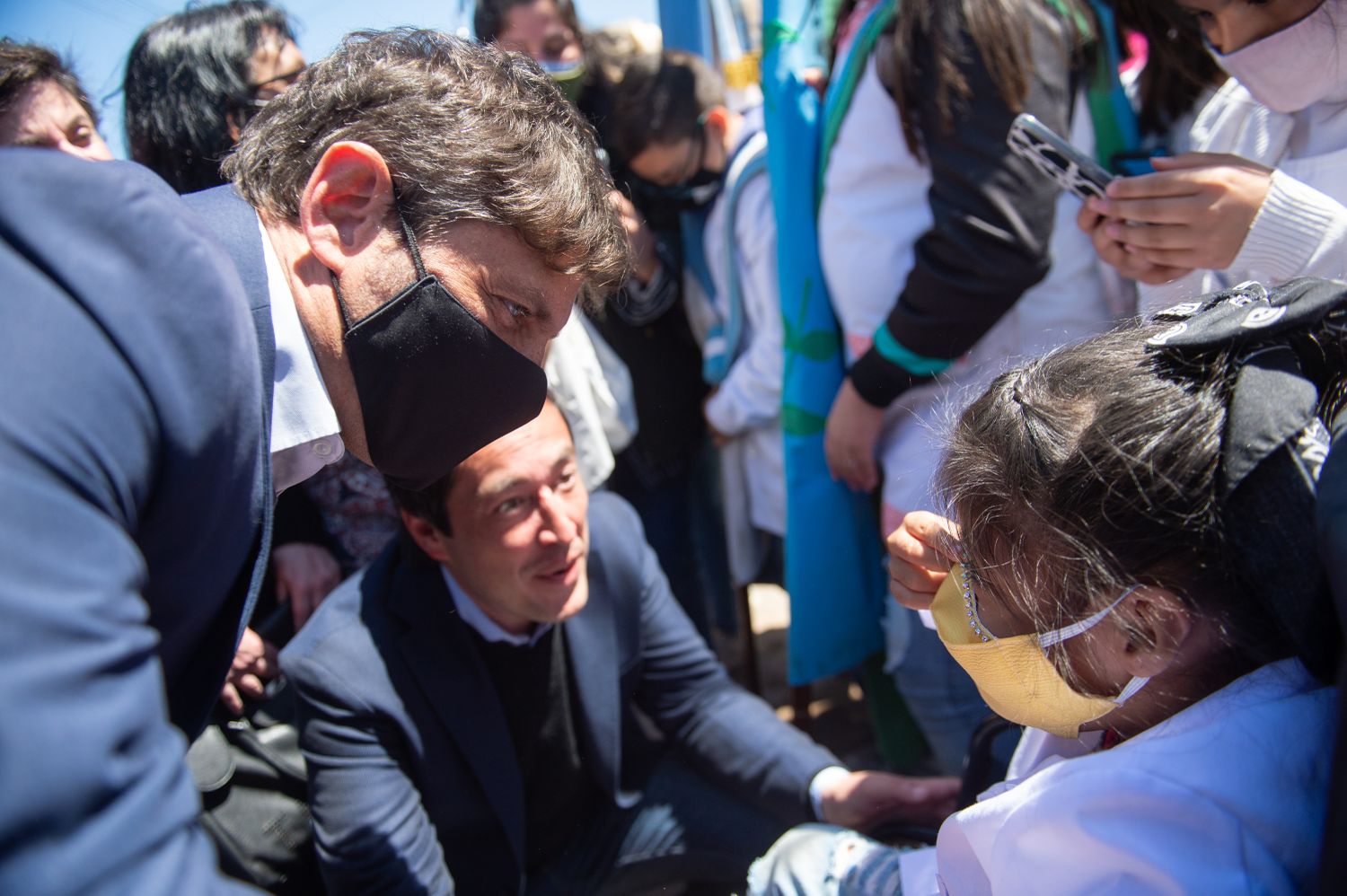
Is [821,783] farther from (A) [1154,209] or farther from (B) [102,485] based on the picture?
(B) [102,485]

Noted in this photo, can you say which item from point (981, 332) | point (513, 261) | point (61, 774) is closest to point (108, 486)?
point (61, 774)

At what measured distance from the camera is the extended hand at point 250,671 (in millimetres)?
2004

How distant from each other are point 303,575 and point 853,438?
136 cm

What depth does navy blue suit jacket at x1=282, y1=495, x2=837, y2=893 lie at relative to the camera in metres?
1.84

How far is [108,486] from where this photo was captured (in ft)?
2.60

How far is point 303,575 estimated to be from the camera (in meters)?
2.23

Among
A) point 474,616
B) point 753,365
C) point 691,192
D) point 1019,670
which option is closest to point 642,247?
point 691,192

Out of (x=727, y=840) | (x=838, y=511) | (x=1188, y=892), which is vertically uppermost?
(x=1188, y=892)

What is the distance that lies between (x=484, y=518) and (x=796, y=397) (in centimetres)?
92

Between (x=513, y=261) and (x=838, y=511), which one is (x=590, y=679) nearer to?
(x=838, y=511)

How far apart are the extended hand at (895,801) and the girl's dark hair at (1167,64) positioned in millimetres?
1557

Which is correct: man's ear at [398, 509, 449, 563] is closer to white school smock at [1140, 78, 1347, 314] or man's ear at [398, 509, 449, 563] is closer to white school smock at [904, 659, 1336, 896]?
white school smock at [904, 659, 1336, 896]

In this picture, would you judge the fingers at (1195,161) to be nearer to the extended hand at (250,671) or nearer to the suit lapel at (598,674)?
the suit lapel at (598,674)

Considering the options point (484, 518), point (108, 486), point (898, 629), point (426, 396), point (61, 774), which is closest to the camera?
point (61, 774)
